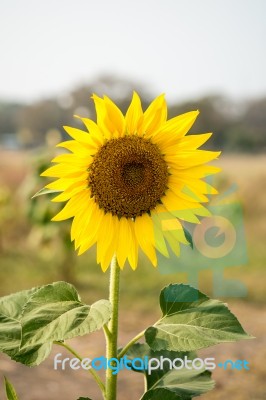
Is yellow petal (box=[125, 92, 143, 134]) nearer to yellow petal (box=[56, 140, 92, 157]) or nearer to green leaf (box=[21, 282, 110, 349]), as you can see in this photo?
yellow petal (box=[56, 140, 92, 157])

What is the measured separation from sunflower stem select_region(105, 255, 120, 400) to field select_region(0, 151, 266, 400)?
1.33 ft

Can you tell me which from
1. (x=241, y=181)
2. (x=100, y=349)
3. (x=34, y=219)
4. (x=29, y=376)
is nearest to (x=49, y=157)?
(x=34, y=219)

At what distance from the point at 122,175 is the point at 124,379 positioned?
5.78ft

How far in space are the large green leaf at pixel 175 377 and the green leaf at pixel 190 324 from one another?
0.21 metres

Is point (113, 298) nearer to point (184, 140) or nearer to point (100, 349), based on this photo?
point (184, 140)

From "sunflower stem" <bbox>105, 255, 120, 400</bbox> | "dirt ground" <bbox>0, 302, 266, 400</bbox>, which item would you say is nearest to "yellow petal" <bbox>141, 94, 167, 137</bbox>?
"sunflower stem" <bbox>105, 255, 120, 400</bbox>

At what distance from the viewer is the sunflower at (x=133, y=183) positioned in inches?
44.1

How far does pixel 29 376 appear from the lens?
2.67 m

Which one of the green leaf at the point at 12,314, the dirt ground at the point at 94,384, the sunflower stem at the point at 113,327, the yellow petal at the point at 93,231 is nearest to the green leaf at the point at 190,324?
the sunflower stem at the point at 113,327

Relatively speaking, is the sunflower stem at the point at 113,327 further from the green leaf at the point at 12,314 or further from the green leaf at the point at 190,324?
the green leaf at the point at 12,314

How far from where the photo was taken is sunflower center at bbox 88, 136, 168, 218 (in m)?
1.14

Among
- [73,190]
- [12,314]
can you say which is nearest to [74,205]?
[73,190]

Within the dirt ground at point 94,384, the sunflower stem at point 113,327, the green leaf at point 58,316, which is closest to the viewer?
the green leaf at point 58,316

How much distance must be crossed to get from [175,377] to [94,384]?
1333 millimetres
